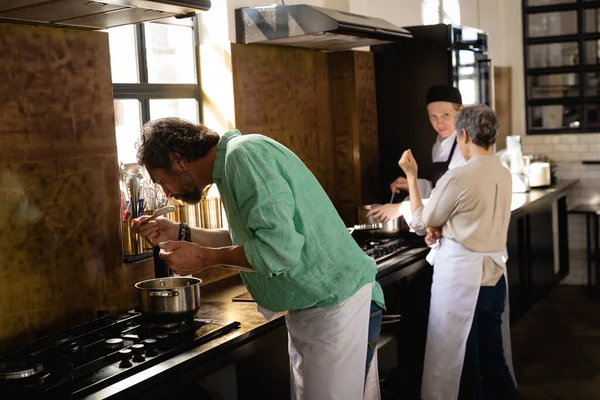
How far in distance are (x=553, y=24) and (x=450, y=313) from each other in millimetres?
5025

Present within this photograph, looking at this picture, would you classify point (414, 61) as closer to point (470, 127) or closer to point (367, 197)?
point (367, 197)

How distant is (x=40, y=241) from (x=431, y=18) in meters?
4.76

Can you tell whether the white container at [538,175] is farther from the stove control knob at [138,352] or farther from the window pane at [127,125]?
the stove control knob at [138,352]

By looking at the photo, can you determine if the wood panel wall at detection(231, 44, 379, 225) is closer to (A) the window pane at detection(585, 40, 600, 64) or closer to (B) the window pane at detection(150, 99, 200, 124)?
(B) the window pane at detection(150, 99, 200, 124)

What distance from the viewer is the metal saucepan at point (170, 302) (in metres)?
2.94

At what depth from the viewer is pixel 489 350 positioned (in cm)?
414

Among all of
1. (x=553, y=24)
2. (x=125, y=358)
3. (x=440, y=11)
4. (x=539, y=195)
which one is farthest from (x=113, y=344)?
(x=553, y=24)

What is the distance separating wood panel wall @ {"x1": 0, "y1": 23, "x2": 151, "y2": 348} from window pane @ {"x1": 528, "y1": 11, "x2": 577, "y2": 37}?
240 inches

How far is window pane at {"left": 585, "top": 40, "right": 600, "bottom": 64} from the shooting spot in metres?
8.09

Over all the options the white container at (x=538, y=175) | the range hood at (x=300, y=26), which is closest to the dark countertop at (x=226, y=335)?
the range hood at (x=300, y=26)

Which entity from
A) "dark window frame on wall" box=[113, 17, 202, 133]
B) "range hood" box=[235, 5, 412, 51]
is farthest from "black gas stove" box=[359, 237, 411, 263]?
"dark window frame on wall" box=[113, 17, 202, 133]

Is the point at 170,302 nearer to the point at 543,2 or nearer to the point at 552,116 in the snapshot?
the point at 552,116

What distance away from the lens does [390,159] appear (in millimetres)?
5605

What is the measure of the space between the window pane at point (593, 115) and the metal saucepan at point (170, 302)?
20.3 ft
